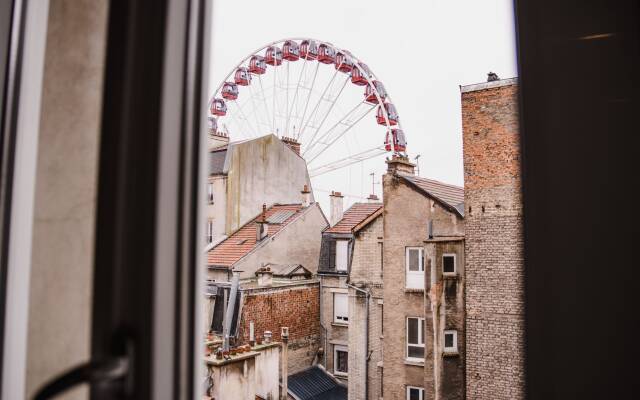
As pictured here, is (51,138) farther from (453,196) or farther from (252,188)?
(252,188)

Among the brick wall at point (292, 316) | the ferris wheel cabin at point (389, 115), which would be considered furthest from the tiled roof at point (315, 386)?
the ferris wheel cabin at point (389, 115)

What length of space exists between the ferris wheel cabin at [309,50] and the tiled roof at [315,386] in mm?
5924

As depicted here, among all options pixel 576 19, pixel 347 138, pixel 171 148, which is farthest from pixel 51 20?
pixel 347 138

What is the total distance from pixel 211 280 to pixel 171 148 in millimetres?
7706

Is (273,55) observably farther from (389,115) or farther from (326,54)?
(389,115)

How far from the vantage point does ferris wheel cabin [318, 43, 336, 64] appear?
10.0 m

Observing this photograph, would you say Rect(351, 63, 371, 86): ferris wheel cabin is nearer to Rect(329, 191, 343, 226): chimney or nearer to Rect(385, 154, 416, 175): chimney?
Rect(329, 191, 343, 226): chimney

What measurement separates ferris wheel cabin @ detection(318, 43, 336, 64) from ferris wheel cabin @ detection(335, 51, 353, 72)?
0.34 ft

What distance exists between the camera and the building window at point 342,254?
8.59m

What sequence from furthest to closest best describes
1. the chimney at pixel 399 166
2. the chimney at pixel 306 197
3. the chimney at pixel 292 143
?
the chimney at pixel 292 143, the chimney at pixel 306 197, the chimney at pixel 399 166

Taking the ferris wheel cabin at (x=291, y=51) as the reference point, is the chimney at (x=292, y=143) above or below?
below

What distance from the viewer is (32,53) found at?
55 centimetres

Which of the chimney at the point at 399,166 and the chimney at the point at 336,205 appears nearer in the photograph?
the chimney at the point at 399,166

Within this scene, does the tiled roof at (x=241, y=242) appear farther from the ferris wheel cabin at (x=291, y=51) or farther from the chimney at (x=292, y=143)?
the ferris wheel cabin at (x=291, y=51)
